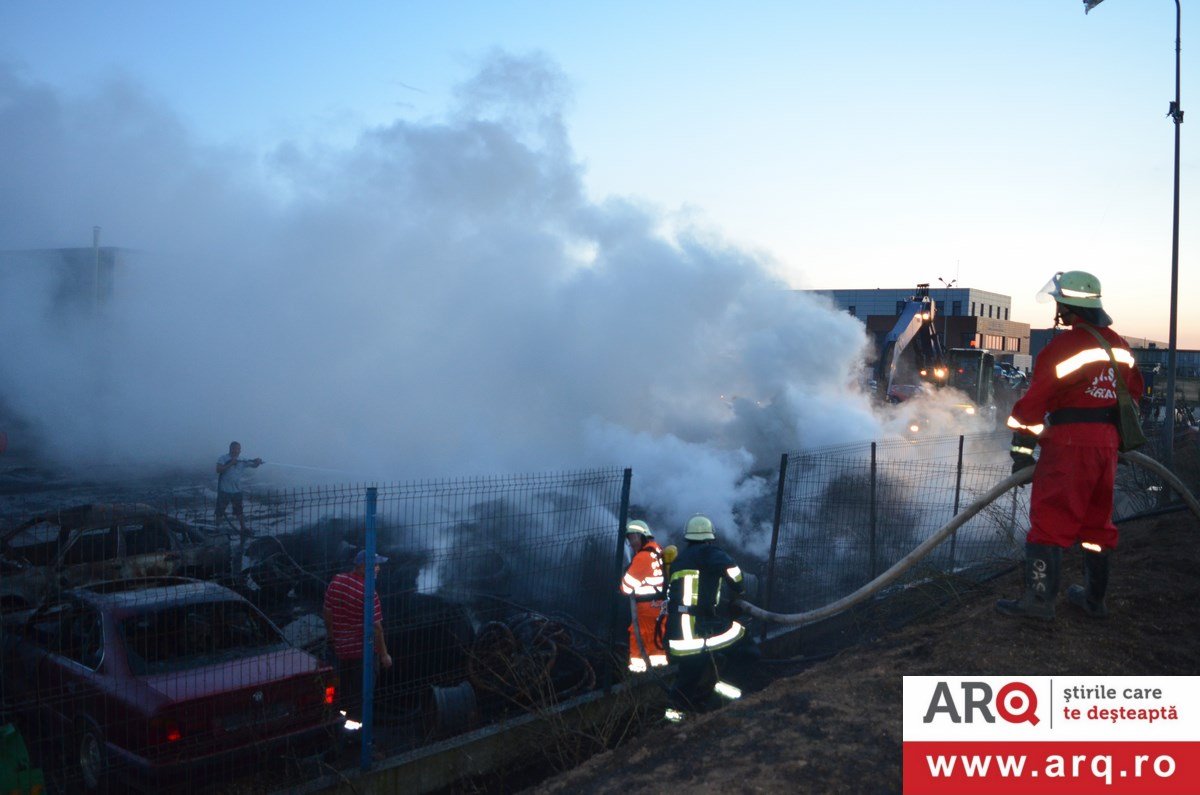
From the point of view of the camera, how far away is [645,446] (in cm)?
1373

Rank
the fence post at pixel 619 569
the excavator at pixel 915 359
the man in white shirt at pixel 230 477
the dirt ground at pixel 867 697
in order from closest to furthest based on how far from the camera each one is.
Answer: the dirt ground at pixel 867 697 → the fence post at pixel 619 569 → the man in white shirt at pixel 230 477 → the excavator at pixel 915 359

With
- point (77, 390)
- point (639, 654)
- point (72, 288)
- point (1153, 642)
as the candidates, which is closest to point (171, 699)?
point (639, 654)

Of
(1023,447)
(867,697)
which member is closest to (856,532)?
(1023,447)

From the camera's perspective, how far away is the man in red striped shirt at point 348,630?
217 inches

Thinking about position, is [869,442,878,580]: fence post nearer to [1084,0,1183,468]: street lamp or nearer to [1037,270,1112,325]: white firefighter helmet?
[1037,270,1112,325]: white firefighter helmet

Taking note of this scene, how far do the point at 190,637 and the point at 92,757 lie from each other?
0.77 meters

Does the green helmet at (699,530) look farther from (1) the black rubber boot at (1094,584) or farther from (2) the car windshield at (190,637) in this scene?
(2) the car windshield at (190,637)

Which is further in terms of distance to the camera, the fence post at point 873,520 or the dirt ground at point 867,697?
the fence post at point 873,520

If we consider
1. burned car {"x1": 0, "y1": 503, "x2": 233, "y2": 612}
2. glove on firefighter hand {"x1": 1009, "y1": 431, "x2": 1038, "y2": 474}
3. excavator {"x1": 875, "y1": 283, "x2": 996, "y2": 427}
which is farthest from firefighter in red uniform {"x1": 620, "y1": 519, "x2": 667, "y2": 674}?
excavator {"x1": 875, "y1": 283, "x2": 996, "y2": 427}

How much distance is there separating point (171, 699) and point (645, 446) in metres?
9.83

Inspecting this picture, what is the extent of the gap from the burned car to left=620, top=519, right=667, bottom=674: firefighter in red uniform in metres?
2.94

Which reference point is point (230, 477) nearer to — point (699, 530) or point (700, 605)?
point (699, 530)

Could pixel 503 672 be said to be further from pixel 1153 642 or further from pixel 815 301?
pixel 815 301

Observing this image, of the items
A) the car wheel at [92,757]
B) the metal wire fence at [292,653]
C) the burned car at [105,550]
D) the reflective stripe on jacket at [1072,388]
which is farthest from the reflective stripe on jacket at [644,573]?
the car wheel at [92,757]
